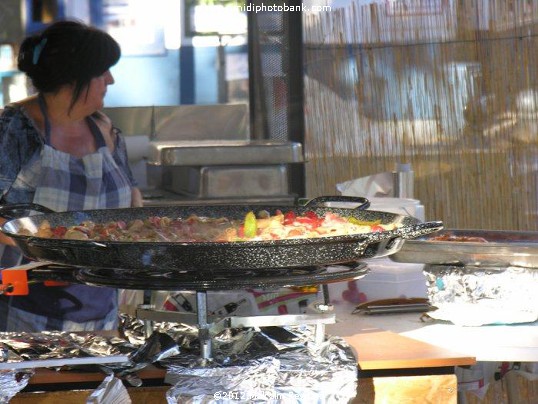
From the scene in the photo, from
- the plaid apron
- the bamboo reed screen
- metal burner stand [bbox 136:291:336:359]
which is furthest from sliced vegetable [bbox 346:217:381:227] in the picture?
the bamboo reed screen

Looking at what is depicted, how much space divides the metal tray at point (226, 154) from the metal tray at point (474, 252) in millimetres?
1530

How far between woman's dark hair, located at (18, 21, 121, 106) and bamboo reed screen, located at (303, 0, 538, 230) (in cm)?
141

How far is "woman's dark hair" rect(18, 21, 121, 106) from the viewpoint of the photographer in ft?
11.1

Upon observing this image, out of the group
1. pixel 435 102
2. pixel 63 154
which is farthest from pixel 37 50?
pixel 435 102

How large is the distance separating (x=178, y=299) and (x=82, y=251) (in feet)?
2.17

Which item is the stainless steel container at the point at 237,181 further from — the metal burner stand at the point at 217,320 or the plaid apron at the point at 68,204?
the metal burner stand at the point at 217,320

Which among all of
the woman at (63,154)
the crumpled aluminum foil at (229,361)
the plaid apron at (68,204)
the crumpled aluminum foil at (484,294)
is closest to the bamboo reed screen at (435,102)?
the woman at (63,154)

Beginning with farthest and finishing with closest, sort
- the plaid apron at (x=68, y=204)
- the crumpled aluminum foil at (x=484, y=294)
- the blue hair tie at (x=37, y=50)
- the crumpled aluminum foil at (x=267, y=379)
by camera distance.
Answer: the blue hair tie at (x=37, y=50) < the plaid apron at (x=68, y=204) < the crumpled aluminum foil at (x=484, y=294) < the crumpled aluminum foil at (x=267, y=379)

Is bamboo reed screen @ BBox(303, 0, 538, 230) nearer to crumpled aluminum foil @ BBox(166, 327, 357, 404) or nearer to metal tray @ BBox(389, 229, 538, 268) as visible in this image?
metal tray @ BBox(389, 229, 538, 268)

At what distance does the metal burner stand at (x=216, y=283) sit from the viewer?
1.90m

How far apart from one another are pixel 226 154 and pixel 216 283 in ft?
7.24

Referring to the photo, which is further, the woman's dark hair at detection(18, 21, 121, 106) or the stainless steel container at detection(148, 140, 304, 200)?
the stainless steel container at detection(148, 140, 304, 200)

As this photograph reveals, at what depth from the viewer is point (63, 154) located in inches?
130

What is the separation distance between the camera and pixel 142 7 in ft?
16.5
